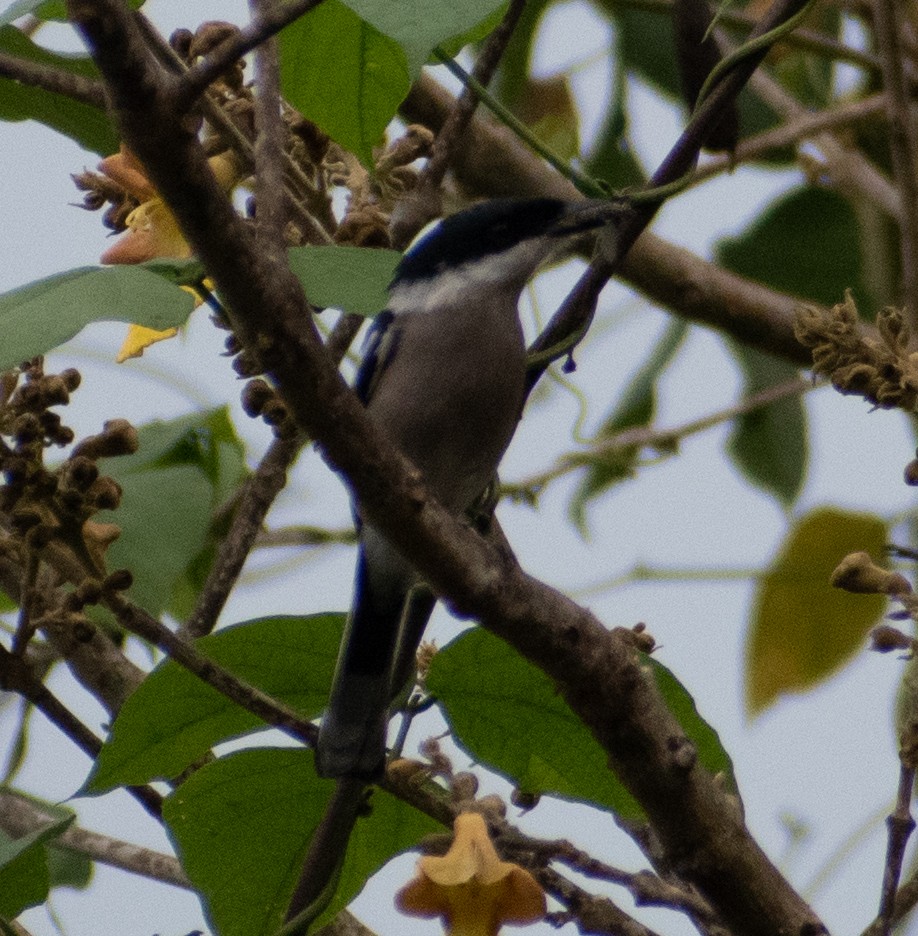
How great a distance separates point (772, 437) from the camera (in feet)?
11.6

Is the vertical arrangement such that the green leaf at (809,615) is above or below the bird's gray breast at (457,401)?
above

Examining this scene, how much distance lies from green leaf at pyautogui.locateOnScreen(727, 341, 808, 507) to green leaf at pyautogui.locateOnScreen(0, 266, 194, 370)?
245 centimetres

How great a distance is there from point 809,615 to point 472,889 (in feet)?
7.28

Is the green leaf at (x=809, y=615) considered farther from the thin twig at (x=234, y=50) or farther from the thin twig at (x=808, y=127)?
the thin twig at (x=234, y=50)

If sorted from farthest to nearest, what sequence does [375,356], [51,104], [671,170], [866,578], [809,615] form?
[809,615] → [375,356] → [51,104] → [671,170] → [866,578]

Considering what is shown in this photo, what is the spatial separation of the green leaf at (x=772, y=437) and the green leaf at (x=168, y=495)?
147 centimetres

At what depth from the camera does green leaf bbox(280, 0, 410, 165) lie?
143 cm

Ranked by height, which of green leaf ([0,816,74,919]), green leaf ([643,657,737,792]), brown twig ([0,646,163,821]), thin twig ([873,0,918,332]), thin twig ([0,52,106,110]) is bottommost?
green leaf ([0,816,74,919])

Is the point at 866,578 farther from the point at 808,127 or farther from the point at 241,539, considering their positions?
the point at 808,127

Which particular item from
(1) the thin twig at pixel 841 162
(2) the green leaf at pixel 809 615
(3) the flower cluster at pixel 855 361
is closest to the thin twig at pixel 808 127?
(1) the thin twig at pixel 841 162

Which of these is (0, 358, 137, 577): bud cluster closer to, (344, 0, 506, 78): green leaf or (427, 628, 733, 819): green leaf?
(427, 628, 733, 819): green leaf

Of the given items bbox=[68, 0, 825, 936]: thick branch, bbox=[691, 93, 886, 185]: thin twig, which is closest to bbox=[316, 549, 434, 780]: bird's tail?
bbox=[68, 0, 825, 936]: thick branch

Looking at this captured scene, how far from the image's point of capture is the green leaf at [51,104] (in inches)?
67.5

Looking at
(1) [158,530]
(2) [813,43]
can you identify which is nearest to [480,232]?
(1) [158,530]
